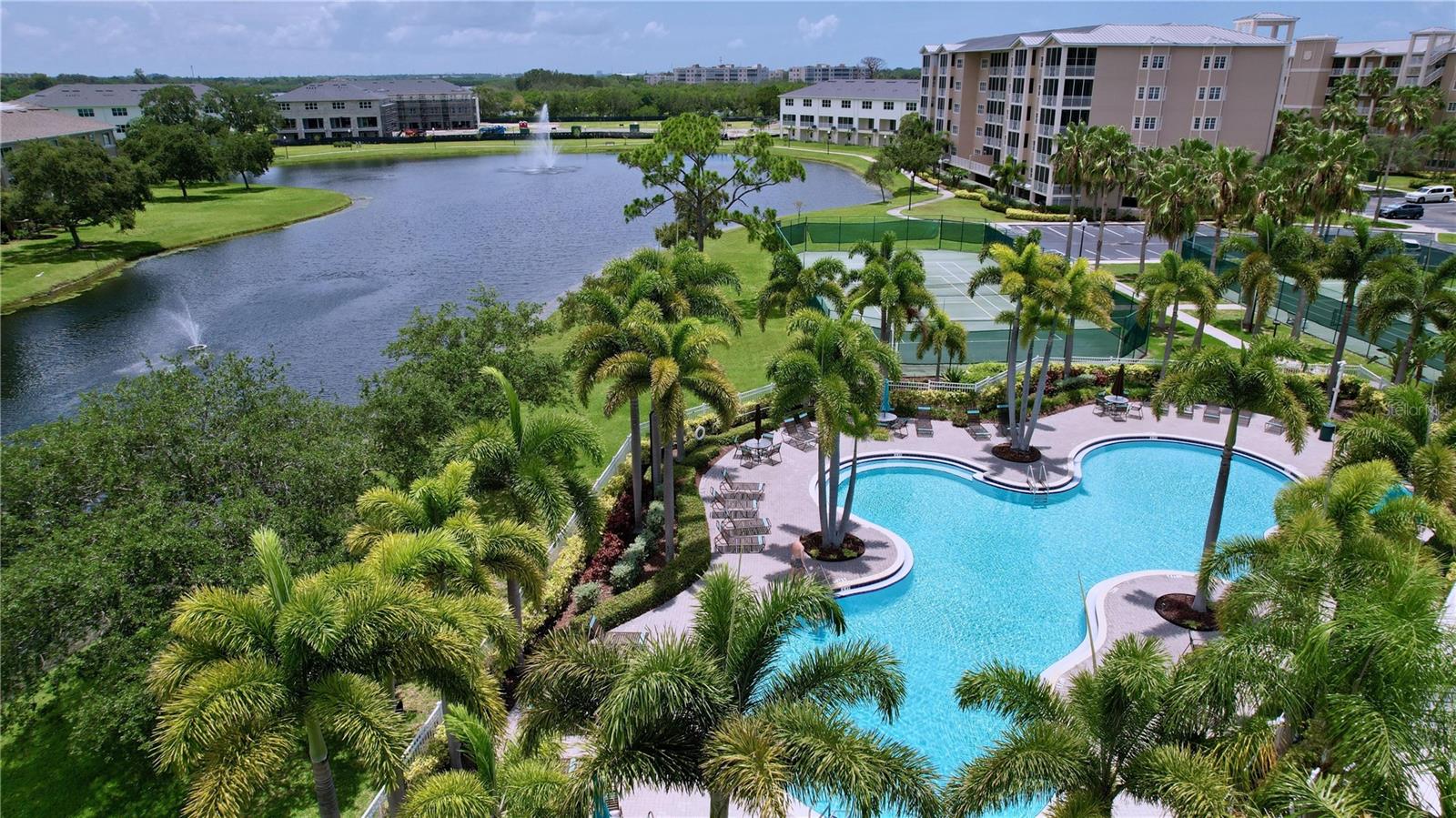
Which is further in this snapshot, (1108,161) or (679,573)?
(1108,161)

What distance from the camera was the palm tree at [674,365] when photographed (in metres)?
18.7

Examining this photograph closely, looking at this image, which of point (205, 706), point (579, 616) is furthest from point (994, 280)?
point (205, 706)

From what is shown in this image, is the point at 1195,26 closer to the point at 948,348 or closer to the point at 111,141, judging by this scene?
the point at 948,348

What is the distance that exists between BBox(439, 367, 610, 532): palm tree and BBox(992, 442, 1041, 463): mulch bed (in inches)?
597

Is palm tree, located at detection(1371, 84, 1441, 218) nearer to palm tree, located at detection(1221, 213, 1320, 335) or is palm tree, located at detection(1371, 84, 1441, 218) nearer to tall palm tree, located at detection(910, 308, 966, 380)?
palm tree, located at detection(1221, 213, 1320, 335)

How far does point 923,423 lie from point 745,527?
371 inches

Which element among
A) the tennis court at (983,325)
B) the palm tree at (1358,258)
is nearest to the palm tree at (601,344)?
the tennis court at (983,325)

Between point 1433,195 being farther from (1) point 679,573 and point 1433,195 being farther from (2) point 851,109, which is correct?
(1) point 679,573

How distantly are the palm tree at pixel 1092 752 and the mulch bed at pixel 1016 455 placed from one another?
52.4ft

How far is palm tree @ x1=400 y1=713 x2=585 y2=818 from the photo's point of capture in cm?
977

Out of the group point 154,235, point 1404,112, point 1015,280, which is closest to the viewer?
A: point 1015,280

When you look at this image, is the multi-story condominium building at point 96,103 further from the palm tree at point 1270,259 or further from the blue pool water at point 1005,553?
the palm tree at point 1270,259

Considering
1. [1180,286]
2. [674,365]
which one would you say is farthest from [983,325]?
[674,365]

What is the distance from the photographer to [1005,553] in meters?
21.8
